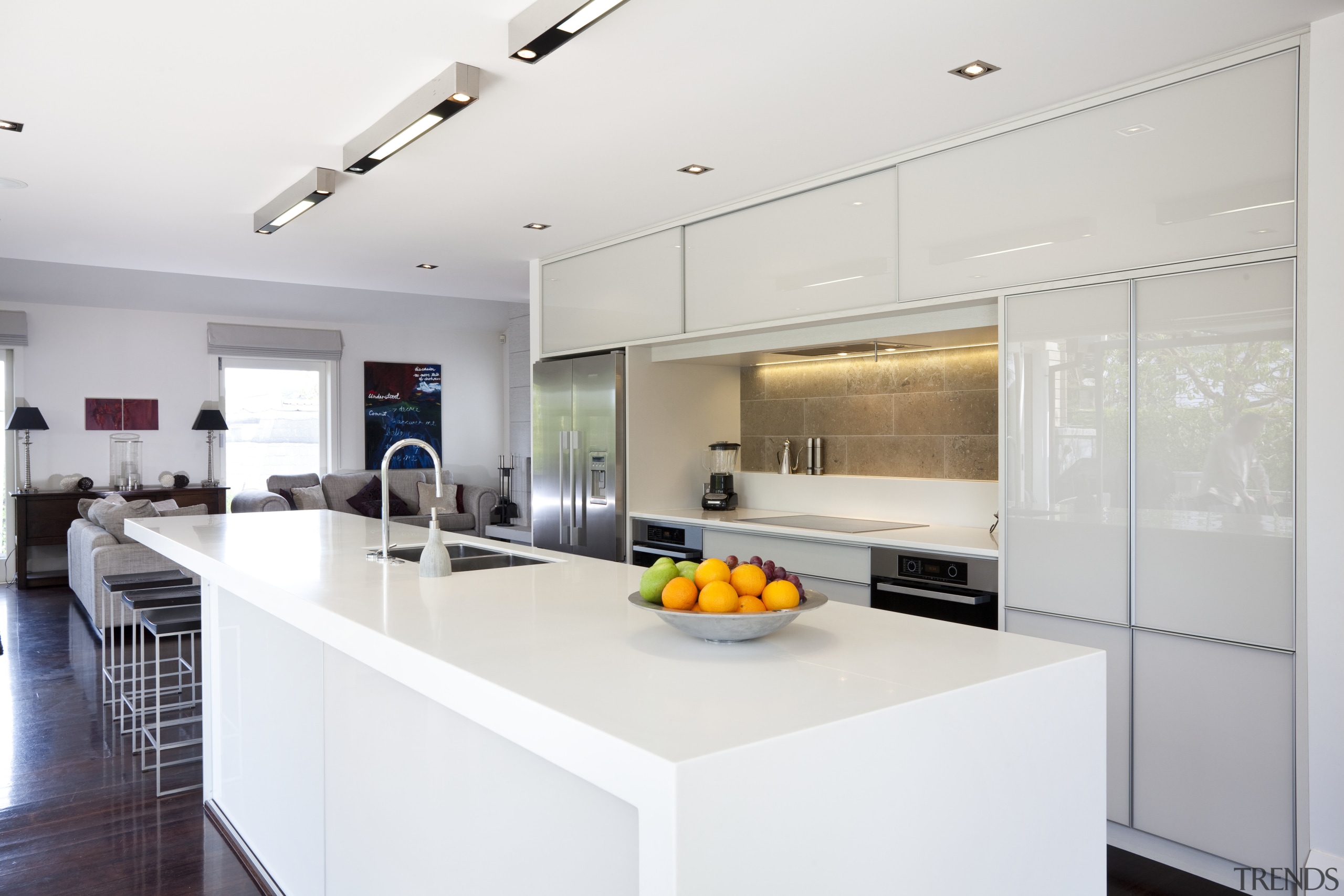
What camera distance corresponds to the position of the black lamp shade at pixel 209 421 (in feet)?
27.5

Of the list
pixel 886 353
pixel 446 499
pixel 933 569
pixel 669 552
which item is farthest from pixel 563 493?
pixel 446 499

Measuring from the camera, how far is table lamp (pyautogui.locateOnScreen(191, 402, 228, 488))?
8391mm

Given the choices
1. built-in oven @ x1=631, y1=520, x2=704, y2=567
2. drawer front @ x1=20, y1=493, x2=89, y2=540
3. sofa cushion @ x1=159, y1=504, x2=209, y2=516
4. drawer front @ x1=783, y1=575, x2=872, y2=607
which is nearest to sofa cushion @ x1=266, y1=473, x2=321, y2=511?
drawer front @ x1=20, y1=493, x2=89, y2=540

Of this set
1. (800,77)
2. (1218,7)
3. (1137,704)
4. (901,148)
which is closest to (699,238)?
(901,148)

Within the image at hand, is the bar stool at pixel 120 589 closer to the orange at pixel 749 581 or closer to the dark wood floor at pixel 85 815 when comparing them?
the dark wood floor at pixel 85 815

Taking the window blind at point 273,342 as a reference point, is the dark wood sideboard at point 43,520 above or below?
below

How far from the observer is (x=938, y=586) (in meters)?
3.56

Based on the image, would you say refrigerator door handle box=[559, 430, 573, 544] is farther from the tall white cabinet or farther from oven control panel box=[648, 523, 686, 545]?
the tall white cabinet

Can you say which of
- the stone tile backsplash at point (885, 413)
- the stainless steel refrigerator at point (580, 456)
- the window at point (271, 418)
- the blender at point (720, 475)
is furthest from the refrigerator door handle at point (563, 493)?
the window at point (271, 418)

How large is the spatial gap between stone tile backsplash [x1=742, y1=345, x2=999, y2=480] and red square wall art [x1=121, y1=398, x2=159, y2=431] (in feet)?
19.3

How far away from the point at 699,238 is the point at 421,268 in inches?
96.3

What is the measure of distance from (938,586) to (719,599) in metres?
2.11

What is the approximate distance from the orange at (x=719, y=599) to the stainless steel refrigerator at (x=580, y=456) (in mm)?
3272

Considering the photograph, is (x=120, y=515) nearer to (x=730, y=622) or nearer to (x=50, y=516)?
(x=50, y=516)
